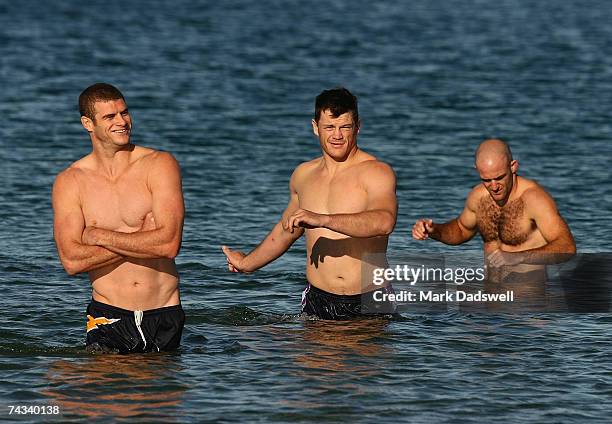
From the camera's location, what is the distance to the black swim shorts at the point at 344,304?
38.1ft

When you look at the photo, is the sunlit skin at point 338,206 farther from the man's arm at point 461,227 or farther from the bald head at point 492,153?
the man's arm at point 461,227

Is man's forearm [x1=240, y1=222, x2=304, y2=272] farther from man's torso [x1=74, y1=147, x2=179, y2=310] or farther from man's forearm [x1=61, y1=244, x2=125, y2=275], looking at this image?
man's forearm [x1=61, y1=244, x2=125, y2=275]

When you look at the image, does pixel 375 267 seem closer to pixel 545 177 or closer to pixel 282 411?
pixel 282 411

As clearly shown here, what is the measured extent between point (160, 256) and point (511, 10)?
45.5 m

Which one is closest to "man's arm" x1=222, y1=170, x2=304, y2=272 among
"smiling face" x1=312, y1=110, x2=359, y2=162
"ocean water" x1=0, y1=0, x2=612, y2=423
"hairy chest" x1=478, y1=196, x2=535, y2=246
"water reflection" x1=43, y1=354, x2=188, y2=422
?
"smiling face" x1=312, y1=110, x2=359, y2=162

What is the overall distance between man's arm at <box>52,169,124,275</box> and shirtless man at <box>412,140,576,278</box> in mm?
3134

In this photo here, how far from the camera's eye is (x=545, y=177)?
2109cm

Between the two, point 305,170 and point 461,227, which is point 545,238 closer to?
point 461,227

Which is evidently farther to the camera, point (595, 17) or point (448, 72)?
point (595, 17)

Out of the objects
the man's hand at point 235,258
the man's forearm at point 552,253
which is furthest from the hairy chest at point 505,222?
the man's hand at point 235,258

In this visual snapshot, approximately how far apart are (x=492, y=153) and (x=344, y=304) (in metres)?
1.81

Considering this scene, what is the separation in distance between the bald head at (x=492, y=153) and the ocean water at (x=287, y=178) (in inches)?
58.2

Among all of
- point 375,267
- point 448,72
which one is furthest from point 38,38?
point 375,267

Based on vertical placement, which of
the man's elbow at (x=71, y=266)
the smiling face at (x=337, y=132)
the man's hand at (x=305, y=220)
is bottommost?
the man's elbow at (x=71, y=266)
